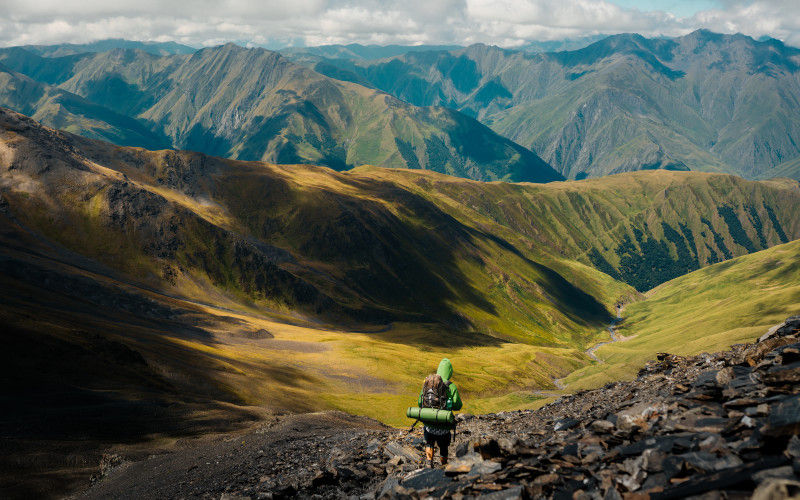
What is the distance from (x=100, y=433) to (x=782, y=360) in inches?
2119

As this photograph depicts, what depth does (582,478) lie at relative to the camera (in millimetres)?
15312

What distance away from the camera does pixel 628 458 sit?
15.6 meters

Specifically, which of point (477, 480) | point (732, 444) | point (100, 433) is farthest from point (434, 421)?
point (100, 433)

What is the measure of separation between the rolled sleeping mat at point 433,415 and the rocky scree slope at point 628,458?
1592mm

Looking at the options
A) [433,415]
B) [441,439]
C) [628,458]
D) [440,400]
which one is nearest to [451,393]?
[440,400]

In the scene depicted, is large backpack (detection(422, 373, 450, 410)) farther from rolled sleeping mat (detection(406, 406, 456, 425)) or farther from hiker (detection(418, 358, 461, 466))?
rolled sleeping mat (detection(406, 406, 456, 425))

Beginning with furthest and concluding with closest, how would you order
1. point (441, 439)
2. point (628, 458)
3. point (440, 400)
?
point (441, 439)
point (440, 400)
point (628, 458)

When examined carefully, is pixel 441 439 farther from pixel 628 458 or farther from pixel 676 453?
pixel 676 453

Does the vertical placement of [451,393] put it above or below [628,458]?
above

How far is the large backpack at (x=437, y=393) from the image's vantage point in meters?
22.3

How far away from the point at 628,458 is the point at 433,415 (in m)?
8.52

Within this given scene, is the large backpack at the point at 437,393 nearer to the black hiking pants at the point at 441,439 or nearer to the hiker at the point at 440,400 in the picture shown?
the hiker at the point at 440,400

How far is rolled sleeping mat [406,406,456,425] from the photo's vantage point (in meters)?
21.8

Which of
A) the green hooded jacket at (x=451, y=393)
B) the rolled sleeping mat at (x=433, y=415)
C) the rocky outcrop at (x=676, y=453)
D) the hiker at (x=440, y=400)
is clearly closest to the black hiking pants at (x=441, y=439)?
the hiker at (x=440, y=400)
